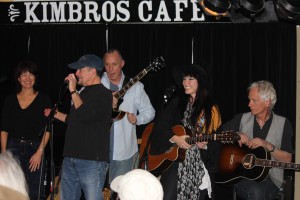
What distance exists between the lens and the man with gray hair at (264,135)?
5.65m

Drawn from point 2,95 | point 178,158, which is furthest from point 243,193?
point 2,95

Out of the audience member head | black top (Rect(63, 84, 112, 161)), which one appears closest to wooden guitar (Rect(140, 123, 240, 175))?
black top (Rect(63, 84, 112, 161))

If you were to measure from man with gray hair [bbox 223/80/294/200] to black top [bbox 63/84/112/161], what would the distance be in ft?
4.22

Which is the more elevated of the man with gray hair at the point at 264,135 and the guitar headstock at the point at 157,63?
the guitar headstock at the point at 157,63

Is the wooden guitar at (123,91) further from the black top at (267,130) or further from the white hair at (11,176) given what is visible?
the white hair at (11,176)

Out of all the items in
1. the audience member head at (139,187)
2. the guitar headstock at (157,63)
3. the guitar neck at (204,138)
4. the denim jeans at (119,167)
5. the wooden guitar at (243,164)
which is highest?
the guitar headstock at (157,63)

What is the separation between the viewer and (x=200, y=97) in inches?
218

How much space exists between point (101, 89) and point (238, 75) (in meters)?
2.58

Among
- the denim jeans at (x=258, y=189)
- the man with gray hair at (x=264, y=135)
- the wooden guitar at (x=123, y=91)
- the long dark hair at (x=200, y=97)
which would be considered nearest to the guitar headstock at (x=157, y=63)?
the wooden guitar at (x=123, y=91)

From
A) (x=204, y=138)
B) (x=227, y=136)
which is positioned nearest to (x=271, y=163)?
(x=227, y=136)

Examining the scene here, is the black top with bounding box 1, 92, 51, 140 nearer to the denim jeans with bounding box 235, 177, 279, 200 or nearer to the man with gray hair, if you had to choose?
the man with gray hair

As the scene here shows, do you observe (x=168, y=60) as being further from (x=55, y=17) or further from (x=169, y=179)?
(x=169, y=179)

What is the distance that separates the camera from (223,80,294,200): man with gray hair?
5.65 metres

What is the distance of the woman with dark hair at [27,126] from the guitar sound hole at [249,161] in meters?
1.98
